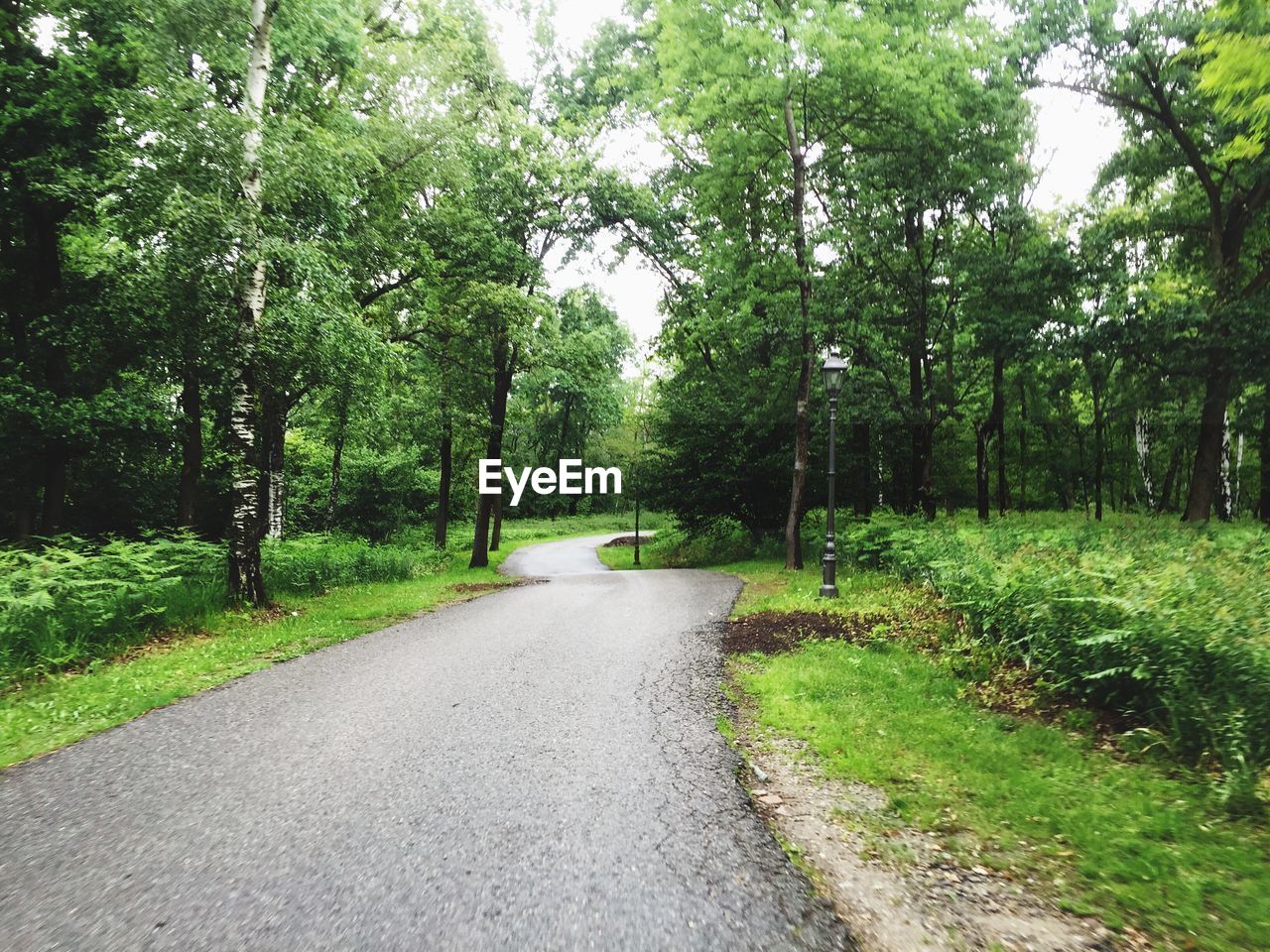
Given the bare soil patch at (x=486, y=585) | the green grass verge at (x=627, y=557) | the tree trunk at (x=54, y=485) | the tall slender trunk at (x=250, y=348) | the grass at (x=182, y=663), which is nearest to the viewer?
the grass at (x=182, y=663)

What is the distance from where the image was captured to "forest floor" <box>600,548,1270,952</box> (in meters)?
2.83

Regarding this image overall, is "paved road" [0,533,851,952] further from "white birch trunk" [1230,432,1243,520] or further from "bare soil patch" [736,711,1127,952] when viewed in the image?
"white birch trunk" [1230,432,1243,520]

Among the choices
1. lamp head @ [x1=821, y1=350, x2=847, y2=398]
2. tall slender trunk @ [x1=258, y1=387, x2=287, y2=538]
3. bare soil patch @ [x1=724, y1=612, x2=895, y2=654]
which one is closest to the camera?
bare soil patch @ [x1=724, y1=612, x2=895, y2=654]

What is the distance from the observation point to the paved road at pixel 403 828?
9.26 ft

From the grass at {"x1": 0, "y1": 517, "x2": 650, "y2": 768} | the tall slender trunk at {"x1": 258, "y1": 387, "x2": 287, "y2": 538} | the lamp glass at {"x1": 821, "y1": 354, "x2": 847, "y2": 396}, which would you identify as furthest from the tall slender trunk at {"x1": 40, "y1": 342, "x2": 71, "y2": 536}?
the lamp glass at {"x1": 821, "y1": 354, "x2": 847, "y2": 396}

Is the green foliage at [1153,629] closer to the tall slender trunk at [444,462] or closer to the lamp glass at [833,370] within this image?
the lamp glass at [833,370]

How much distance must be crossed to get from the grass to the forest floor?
538 cm

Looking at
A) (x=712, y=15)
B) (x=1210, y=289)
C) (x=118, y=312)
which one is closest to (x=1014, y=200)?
(x=1210, y=289)

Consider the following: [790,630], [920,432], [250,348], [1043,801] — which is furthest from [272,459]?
[920,432]

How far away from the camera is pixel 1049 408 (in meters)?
28.5

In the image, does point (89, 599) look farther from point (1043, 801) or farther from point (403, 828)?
point (1043, 801)

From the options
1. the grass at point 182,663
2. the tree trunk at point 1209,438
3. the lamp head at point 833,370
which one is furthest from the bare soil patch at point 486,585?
the tree trunk at point 1209,438

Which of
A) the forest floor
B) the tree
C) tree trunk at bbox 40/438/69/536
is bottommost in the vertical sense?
the forest floor

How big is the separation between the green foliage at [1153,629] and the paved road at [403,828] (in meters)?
3.00
